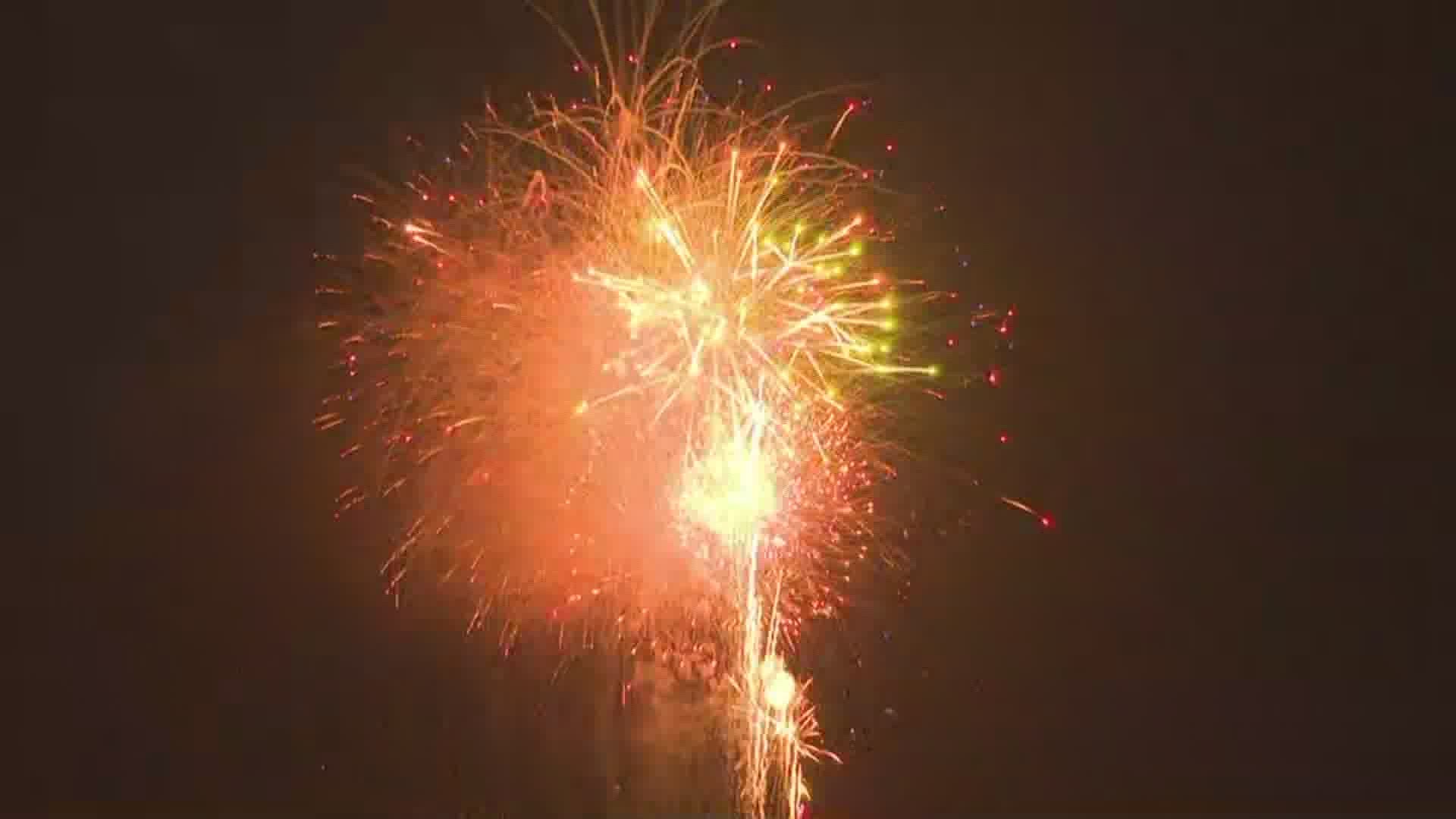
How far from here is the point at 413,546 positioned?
1501 mm

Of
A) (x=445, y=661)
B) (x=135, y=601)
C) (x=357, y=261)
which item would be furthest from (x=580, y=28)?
(x=135, y=601)

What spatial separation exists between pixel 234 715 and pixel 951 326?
137cm

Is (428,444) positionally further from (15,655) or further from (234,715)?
(15,655)

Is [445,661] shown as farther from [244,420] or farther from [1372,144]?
[1372,144]

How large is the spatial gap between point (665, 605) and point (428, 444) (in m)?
0.46

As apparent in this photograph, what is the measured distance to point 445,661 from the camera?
1527mm

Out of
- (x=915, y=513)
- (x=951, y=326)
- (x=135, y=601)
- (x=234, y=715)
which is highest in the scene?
(x=951, y=326)

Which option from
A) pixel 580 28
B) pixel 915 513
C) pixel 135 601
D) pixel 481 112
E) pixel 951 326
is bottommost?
pixel 135 601

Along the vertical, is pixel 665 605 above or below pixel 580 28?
below

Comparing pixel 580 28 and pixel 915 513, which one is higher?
pixel 580 28

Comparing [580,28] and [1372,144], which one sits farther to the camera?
[1372,144]

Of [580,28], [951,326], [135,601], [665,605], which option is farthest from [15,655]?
[951,326]

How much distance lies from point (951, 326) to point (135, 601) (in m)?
1.45

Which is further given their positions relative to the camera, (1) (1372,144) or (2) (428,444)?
(1) (1372,144)
